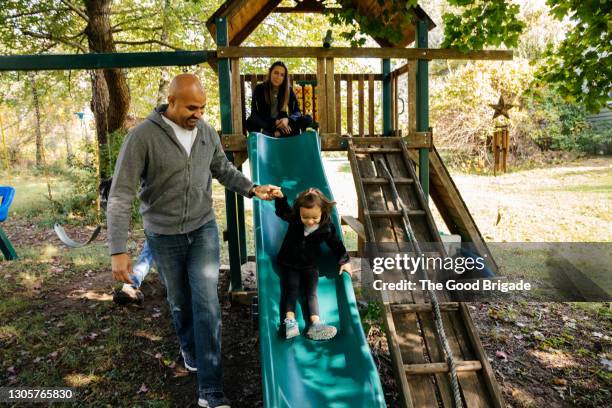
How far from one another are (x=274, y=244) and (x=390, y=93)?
4.38m

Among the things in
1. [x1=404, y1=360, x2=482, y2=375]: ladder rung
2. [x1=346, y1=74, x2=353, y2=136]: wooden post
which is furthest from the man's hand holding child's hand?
[x1=346, y1=74, x2=353, y2=136]: wooden post

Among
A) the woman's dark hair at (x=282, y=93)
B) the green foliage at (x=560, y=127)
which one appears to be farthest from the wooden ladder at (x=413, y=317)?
the green foliage at (x=560, y=127)

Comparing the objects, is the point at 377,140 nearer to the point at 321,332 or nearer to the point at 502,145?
the point at 502,145

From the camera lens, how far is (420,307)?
4004 mm

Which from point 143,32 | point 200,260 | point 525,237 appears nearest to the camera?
point 200,260

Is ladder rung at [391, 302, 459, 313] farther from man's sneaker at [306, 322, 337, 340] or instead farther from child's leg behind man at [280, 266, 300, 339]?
child's leg behind man at [280, 266, 300, 339]

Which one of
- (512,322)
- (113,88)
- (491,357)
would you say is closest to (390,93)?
(512,322)

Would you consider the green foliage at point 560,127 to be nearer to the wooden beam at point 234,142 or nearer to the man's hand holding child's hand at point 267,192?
the wooden beam at point 234,142

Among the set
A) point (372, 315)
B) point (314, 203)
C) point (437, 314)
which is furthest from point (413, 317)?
point (372, 315)

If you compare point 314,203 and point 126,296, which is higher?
point 314,203

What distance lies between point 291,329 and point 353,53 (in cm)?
336

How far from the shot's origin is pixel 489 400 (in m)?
3.39

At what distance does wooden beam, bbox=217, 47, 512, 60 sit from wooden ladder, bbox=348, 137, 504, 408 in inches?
40.6

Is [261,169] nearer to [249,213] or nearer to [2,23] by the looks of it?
[249,213]
